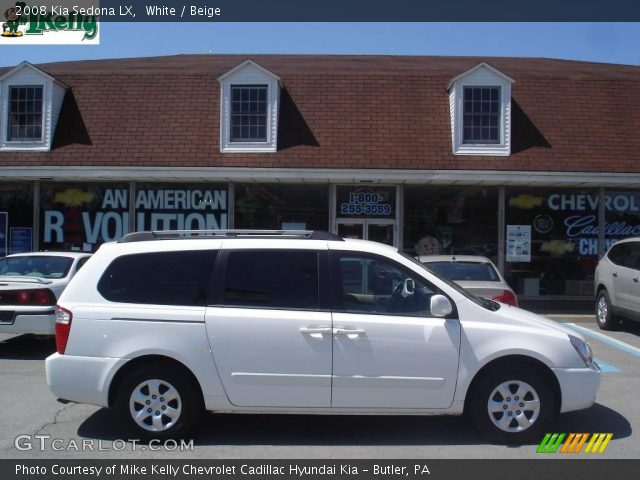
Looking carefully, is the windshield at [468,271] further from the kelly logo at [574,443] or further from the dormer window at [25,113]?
the dormer window at [25,113]

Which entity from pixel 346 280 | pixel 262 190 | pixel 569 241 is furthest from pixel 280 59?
pixel 346 280

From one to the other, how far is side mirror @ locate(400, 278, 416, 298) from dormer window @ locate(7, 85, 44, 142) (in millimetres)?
12103

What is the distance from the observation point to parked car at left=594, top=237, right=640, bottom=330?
1065 centimetres

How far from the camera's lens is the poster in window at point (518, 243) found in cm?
1463

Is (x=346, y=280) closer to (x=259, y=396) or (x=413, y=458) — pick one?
(x=259, y=396)

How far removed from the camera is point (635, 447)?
5.32 meters

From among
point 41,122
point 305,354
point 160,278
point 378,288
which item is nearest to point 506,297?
point 378,288

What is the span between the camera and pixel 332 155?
13.9 metres

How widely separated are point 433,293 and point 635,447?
2.15 m

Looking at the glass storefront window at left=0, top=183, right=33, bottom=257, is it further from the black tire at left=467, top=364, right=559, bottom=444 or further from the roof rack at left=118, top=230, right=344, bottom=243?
the black tire at left=467, top=364, right=559, bottom=444

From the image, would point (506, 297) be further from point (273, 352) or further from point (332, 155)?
point (332, 155)

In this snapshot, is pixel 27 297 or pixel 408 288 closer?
pixel 408 288

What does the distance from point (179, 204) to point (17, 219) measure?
4025mm

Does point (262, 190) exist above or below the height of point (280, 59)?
below
